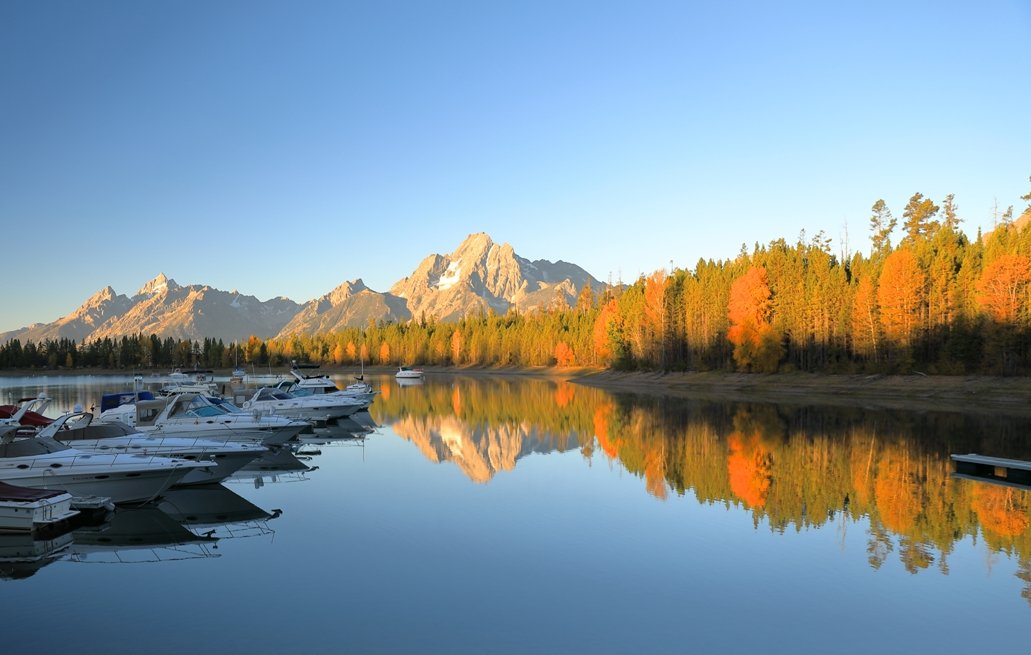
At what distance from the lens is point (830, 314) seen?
272 ft

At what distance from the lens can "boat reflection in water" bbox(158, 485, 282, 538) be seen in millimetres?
20797

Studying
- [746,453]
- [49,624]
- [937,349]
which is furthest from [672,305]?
[49,624]

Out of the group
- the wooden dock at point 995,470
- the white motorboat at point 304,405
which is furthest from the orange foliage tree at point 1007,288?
the white motorboat at point 304,405

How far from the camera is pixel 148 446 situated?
85.9 ft

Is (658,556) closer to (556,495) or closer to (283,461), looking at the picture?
(556,495)

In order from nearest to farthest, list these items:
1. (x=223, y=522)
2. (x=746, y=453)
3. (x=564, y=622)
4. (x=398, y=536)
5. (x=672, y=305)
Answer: (x=564, y=622)
(x=398, y=536)
(x=223, y=522)
(x=746, y=453)
(x=672, y=305)

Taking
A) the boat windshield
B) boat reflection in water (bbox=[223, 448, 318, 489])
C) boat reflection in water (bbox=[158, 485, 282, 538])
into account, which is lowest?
boat reflection in water (bbox=[223, 448, 318, 489])

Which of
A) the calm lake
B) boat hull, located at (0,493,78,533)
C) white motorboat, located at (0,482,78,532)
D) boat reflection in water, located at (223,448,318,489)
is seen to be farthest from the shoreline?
boat hull, located at (0,493,78,533)

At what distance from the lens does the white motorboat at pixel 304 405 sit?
47.9m

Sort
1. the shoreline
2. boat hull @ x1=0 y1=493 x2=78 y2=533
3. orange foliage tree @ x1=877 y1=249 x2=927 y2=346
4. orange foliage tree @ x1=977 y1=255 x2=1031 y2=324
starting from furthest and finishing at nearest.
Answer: orange foliage tree @ x1=877 y1=249 x2=927 y2=346, orange foliage tree @ x1=977 y1=255 x2=1031 y2=324, the shoreline, boat hull @ x1=0 y1=493 x2=78 y2=533

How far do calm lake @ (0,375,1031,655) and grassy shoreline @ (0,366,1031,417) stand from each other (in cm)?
2901

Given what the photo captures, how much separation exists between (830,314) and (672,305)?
3124 cm

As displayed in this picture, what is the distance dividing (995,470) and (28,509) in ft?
113

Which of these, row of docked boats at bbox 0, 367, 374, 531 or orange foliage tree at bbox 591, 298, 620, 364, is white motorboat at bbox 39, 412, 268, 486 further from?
orange foliage tree at bbox 591, 298, 620, 364
